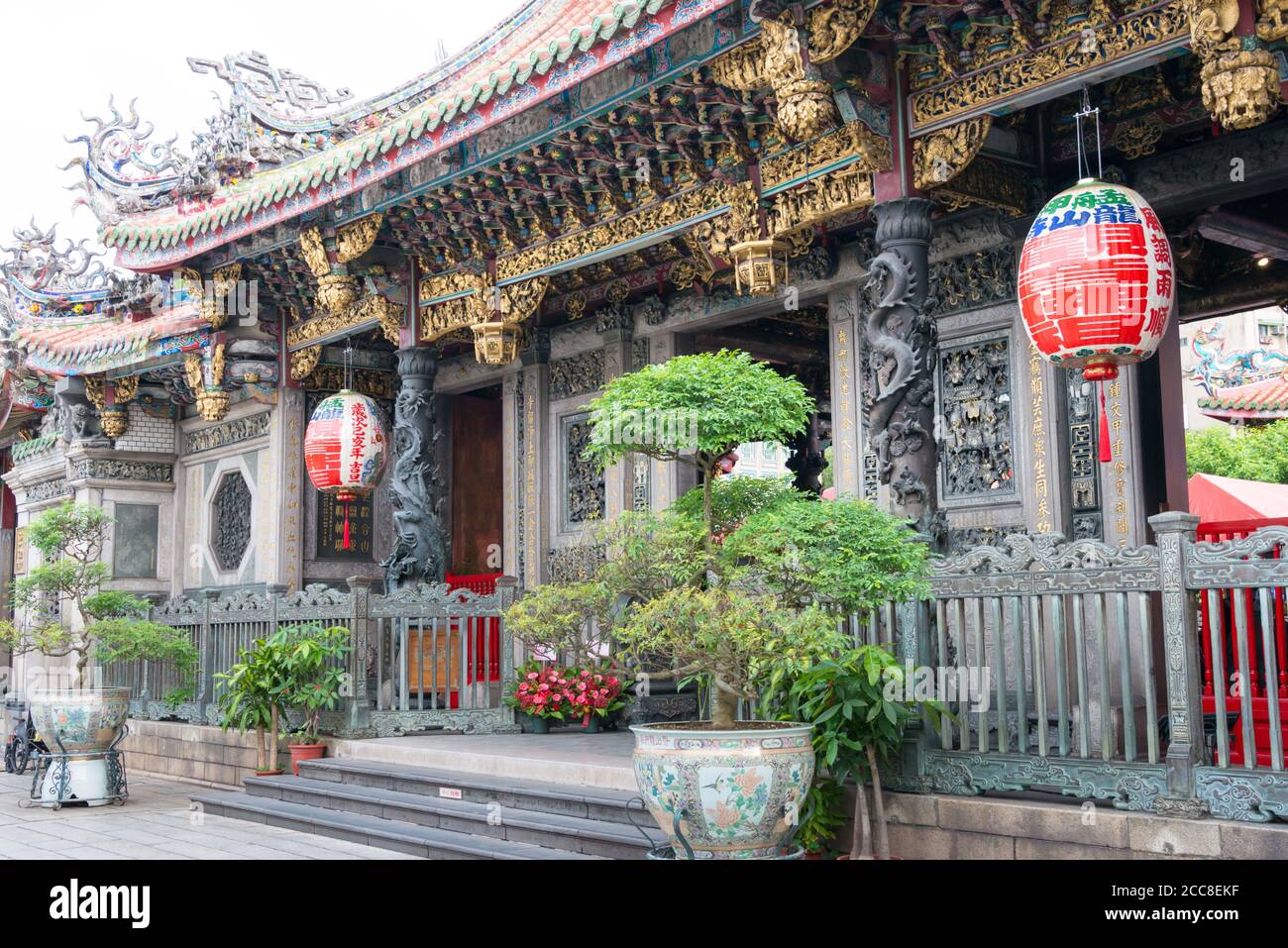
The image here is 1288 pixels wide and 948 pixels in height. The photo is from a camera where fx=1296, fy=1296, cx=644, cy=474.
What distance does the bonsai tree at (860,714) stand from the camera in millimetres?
5352

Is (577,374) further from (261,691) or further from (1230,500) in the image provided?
(1230,500)

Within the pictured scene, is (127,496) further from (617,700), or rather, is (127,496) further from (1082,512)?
(1082,512)

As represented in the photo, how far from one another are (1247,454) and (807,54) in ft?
74.5

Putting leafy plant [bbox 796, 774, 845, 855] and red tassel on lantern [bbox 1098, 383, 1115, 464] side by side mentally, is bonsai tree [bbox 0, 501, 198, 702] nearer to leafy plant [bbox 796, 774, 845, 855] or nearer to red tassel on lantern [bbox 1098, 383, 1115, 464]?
leafy plant [bbox 796, 774, 845, 855]

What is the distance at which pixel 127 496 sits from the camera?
535 inches

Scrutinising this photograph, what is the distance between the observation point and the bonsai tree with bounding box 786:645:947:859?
211 inches

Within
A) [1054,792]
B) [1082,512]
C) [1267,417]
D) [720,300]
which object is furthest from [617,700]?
[1267,417]

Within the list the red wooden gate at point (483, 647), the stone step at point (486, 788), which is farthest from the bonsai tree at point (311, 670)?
the red wooden gate at point (483, 647)

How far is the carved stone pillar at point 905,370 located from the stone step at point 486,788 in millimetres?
2010

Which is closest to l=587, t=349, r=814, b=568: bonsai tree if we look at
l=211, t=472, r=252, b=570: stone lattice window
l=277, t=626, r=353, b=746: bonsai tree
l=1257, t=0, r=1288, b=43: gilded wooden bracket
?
l=1257, t=0, r=1288, b=43: gilded wooden bracket

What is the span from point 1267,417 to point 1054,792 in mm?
12072

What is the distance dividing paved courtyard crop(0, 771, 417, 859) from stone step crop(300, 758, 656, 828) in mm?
575

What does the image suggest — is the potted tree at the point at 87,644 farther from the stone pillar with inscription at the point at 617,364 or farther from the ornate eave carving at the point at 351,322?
the stone pillar with inscription at the point at 617,364

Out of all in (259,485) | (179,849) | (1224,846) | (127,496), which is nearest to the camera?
(1224,846)
